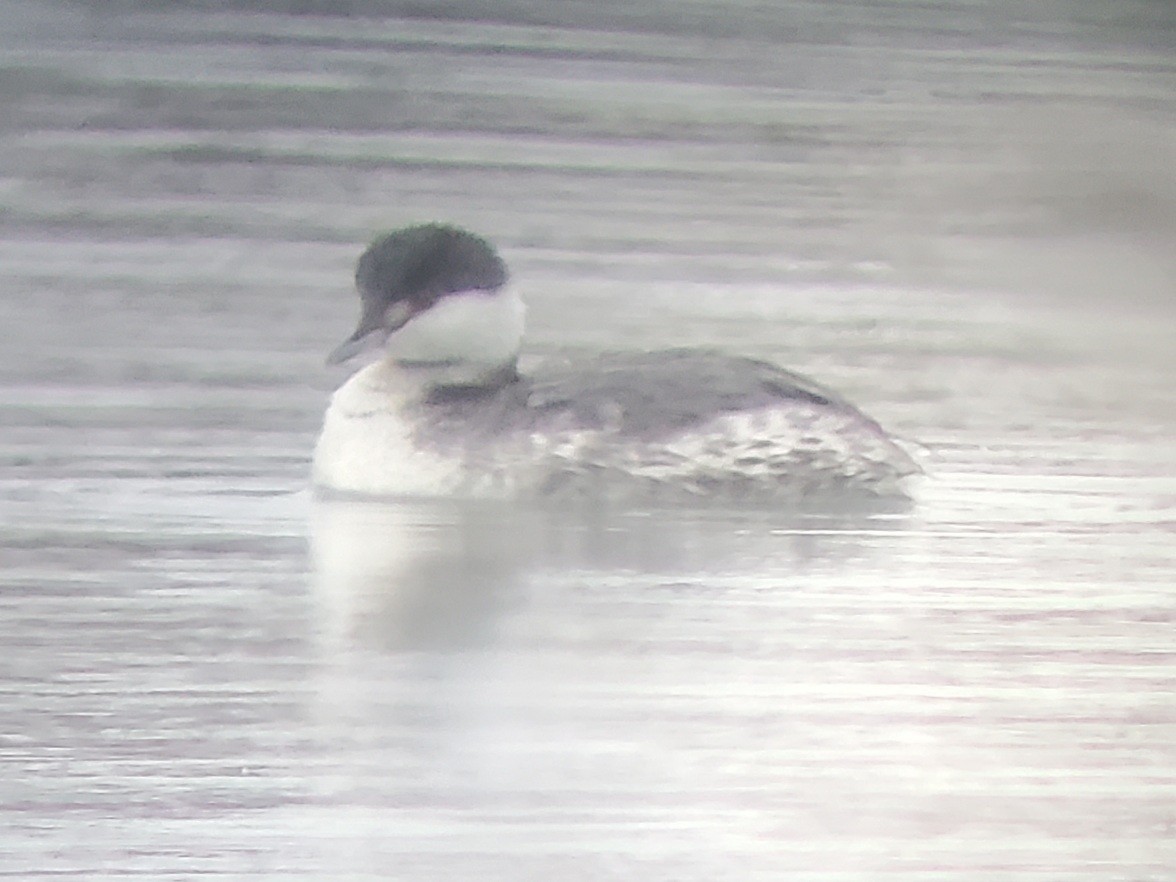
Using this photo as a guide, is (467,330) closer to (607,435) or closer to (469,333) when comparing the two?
(469,333)

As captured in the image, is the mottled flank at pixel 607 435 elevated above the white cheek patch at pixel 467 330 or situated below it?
below

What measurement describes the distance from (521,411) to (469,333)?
0.22 ft

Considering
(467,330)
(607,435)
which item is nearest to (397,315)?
(467,330)

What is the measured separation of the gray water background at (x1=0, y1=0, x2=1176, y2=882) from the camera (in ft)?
2.72

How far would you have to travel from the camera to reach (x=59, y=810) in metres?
0.79

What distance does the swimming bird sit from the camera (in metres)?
0.91

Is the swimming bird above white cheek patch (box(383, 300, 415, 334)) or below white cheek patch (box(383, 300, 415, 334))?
below

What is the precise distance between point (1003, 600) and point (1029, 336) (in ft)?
0.68

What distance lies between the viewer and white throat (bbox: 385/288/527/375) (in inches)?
36.0

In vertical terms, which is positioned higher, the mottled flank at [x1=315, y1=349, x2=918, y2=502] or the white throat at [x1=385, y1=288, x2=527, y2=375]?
the white throat at [x1=385, y1=288, x2=527, y2=375]

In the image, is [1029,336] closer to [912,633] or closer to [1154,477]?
[1154,477]

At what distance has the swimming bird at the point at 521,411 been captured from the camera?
0.91 metres

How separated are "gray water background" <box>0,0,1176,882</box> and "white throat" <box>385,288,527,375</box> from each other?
26 mm

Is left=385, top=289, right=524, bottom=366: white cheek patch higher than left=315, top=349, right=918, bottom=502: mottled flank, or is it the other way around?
left=385, top=289, right=524, bottom=366: white cheek patch
